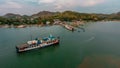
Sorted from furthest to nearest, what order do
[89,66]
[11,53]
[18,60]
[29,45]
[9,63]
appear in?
[29,45] < [11,53] < [18,60] < [9,63] < [89,66]

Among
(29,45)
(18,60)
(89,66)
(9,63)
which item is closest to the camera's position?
(89,66)

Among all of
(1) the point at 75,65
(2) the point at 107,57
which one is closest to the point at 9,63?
(1) the point at 75,65

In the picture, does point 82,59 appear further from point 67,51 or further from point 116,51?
point 116,51

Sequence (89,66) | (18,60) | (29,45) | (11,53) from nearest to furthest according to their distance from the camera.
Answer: (89,66)
(18,60)
(11,53)
(29,45)

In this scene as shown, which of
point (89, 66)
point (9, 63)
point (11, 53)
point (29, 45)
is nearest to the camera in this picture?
point (89, 66)

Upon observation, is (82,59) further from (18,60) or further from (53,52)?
(18,60)

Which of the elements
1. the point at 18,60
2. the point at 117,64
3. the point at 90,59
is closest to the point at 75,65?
the point at 90,59

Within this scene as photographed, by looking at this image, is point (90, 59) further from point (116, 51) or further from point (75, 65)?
point (116, 51)

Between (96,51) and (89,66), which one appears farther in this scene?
(96,51)

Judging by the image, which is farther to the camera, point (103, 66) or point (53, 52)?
point (53, 52)
